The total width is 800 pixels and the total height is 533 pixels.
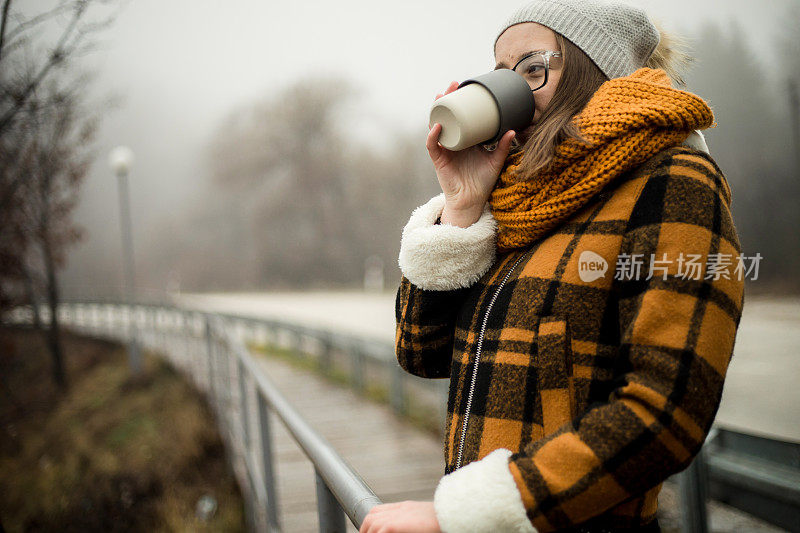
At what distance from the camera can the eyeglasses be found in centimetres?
103

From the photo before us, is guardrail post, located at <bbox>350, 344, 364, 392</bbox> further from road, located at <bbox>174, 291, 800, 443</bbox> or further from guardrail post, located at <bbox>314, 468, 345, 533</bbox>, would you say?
guardrail post, located at <bbox>314, 468, 345, 533</bbox>

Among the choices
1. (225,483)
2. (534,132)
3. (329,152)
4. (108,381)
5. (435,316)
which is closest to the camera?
(534,132)

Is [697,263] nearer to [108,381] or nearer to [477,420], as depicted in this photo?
[477,420]

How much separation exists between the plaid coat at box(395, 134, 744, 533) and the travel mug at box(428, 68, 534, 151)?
0.18 m

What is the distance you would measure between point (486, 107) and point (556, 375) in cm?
44

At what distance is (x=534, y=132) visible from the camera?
0.99 metres

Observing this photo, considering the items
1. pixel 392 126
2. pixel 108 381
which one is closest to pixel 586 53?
pixel 392 126

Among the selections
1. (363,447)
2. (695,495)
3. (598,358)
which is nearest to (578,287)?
(598,358)

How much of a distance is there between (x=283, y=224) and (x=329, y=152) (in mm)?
5009

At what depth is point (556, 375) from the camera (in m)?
0.88

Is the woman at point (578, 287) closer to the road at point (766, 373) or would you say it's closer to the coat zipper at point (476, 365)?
the coat zipper at point (476, 365)

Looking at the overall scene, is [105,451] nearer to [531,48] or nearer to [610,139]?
[531,48]

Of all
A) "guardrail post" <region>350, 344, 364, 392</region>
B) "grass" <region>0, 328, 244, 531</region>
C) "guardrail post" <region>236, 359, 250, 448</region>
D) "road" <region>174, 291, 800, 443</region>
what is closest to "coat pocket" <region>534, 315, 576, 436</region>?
"road" <region>174, 291, 800, 443</region>

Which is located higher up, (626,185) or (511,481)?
(626,185)
